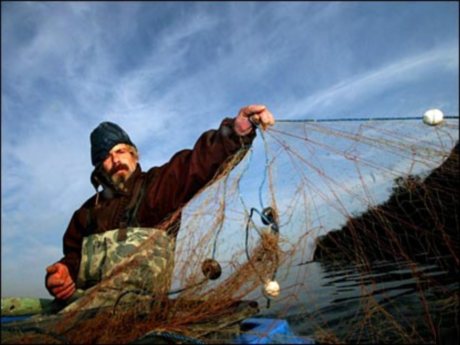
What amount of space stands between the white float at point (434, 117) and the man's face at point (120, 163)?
9.58 ft

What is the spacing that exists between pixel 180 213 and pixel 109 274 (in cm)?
81

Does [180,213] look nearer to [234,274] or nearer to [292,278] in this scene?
[234,274]

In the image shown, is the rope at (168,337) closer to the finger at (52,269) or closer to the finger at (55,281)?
the finger at (55,281)

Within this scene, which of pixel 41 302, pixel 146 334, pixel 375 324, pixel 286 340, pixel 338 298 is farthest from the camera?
pixel 338 298

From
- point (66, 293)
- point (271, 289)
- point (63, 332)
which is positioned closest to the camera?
point (63, 332)

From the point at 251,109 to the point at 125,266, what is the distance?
66.4 inches

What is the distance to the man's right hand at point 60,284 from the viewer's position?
3.32 m

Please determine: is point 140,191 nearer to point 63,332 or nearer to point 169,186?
point 169,186

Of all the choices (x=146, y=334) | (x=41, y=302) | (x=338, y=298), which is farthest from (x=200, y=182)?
(x=338, y=298)

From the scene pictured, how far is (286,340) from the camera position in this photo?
5.29m

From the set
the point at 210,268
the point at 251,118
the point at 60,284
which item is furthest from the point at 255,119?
the point at 60,284

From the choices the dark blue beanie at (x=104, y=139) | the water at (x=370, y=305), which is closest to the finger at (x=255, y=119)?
the water at (x=370, y=305)

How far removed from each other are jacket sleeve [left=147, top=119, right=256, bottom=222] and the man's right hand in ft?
3.69

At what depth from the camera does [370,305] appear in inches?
181
